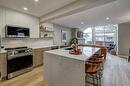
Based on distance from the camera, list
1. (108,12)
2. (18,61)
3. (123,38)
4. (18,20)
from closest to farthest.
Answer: (18,61), (18,20), (108,12), (123,38)

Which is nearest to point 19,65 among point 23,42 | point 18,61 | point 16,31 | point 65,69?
point 18,61

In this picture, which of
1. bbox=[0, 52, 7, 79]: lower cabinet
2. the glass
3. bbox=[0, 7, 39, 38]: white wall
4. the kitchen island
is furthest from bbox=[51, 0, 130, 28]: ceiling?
the glass

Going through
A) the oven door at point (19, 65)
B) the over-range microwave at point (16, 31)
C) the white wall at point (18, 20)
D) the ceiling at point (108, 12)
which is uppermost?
the ceiling at point (108, 12)

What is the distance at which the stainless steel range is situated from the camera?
334 centimetres

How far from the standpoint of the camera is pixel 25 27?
4.42 metres

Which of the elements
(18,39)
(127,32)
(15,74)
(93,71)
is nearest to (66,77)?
(93,71)

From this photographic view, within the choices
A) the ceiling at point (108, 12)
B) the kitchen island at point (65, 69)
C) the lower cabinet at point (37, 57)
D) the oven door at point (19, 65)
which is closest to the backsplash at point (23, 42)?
the lower cabinet at point (37, 57)

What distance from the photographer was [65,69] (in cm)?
226

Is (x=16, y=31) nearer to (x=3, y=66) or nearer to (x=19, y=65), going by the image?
(x=19, y=65)

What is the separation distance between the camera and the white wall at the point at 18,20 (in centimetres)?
365

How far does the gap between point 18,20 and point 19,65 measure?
72.3 inches

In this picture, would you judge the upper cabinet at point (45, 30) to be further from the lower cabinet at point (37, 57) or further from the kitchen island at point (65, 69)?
the kitchen island at point (65, 69)

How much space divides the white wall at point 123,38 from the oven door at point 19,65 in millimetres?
6339

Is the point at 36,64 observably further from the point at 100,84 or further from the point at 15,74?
the point at 100,84
